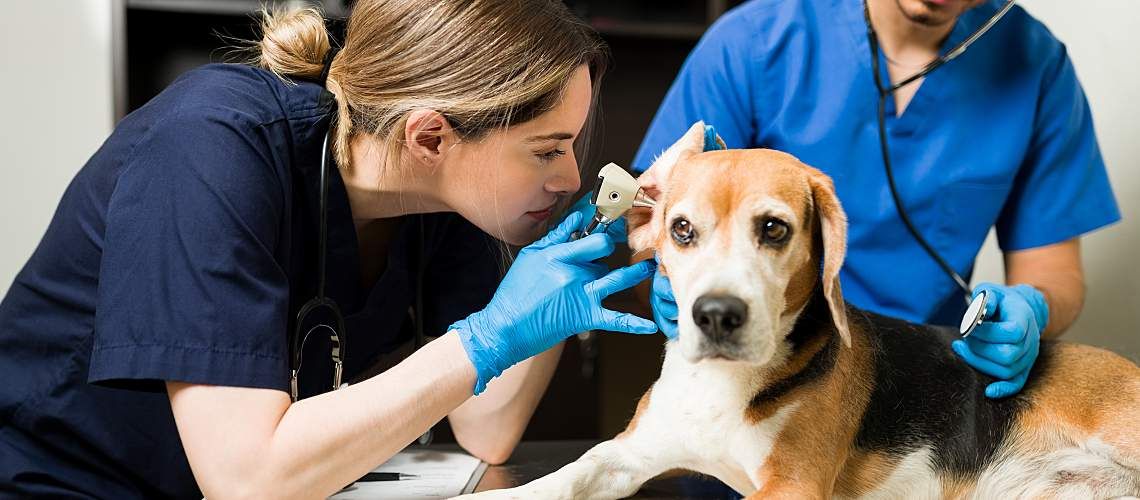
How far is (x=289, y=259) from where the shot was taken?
4.03ft

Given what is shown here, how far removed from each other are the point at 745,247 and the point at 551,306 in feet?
0.82

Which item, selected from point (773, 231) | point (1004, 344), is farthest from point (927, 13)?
point (773, 231)

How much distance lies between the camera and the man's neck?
5.64 ft

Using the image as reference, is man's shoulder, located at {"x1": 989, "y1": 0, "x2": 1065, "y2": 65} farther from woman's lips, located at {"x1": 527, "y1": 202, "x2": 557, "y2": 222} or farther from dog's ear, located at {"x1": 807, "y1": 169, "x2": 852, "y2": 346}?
woman's lips, located at {"x1": 527, "y1": 202, "x2": 557, "y2": 222}

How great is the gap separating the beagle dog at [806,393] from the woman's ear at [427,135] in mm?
260

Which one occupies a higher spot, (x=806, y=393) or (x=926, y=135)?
(x=926, y=135)

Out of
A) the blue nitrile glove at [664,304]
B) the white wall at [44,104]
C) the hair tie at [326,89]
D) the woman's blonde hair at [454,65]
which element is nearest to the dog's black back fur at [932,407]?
the blue nitrile glove at [664,304]

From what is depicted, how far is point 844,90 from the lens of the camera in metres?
1.71

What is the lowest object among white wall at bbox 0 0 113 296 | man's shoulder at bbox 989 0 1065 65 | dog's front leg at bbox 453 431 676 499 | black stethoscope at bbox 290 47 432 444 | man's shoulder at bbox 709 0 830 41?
white wall at bbox 0 0 113 296

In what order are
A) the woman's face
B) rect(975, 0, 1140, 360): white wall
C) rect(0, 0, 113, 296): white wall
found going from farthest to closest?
rect(0, 0, 113, 296): white wall → rect(975, 0, 1140, 360): white wall → the woman's face

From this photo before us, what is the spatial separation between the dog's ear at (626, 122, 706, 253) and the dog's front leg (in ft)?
0.78

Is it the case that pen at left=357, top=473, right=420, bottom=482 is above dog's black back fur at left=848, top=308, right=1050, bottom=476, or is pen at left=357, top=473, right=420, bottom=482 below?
below

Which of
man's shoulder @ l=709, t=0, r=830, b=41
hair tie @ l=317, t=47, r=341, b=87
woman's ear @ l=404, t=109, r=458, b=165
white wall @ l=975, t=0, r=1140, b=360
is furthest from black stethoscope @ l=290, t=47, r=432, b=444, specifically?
white wall @ l=975, t=0, r=1140, b=360

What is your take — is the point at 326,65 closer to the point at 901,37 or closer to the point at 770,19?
the point at 770,19
